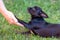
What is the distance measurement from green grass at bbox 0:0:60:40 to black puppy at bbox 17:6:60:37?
0.16 metres

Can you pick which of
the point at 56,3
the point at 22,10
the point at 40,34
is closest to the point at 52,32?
the point at 40,34

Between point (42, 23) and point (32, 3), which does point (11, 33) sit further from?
point (32, 3)

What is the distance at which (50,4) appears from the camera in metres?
7.96

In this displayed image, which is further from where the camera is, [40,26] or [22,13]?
[22,13]

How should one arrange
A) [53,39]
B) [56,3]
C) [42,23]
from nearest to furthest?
[53,39] < [42,23] < [56,3]

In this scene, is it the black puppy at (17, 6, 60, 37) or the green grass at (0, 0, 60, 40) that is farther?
the black puppy at (17, 6, 60, 37)

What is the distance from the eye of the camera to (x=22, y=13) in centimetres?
728

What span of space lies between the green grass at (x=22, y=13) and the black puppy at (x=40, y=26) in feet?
0.51

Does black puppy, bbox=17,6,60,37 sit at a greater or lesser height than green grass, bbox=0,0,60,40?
greater

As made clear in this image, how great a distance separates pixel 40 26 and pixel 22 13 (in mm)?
1383

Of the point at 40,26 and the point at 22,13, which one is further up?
the point at 40,26

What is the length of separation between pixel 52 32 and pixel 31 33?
38 cm

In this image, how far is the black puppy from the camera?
5777 millimetres

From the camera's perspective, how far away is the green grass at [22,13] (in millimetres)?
5664
